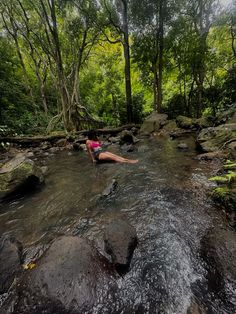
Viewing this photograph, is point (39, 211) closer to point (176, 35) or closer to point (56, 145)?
point (56, 145)

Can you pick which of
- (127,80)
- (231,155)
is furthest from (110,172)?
(127,80)

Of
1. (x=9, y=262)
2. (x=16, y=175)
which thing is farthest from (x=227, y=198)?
(x=16, y=175)

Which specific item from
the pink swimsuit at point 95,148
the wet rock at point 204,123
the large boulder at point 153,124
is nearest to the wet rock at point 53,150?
the pink swimsuit at point 95,148

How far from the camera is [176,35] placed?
11.9 m

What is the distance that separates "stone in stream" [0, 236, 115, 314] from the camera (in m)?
1.65

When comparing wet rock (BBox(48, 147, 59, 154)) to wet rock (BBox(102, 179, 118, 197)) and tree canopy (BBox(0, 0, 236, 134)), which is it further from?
wet rock (BBox(102, 179, 118, 197))

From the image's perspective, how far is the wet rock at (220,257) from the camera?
178 centimetres

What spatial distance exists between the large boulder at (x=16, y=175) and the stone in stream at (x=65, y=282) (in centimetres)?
262

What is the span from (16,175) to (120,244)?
3.22m

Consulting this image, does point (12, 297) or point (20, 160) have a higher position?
point (20, 160)

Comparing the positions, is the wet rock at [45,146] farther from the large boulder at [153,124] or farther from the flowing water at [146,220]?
the large boulder at [153,124]

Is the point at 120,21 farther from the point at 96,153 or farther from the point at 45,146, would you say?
the point at 96,153

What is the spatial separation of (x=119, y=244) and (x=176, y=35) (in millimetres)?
13880

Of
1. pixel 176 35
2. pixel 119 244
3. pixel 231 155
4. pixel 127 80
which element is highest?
pixel 176 35
